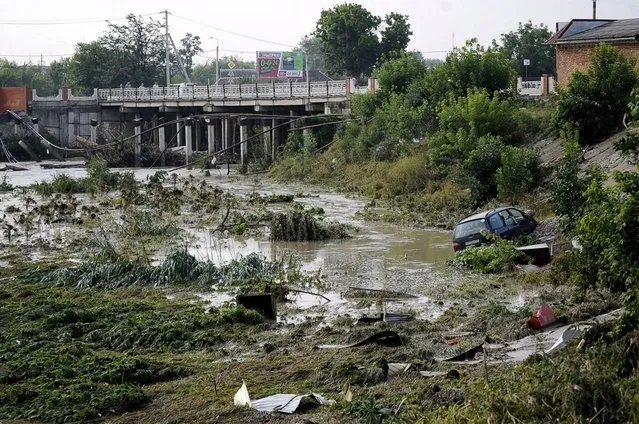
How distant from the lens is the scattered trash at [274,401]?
459 inches

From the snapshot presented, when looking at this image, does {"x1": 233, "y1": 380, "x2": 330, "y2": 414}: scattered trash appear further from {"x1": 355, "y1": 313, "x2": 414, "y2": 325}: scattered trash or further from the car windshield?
the car windshield

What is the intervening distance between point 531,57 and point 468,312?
1830 inches

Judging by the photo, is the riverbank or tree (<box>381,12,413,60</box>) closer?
the riverbank

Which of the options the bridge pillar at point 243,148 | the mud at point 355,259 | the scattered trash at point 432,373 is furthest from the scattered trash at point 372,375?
the bridge pillar at point 243,148

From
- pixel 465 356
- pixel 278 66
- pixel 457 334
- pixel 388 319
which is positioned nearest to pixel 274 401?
pixel 465 356

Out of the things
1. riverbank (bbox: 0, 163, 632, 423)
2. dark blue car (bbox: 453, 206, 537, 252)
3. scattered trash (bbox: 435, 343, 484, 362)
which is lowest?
riverbank (bbox: 0, 163, 632, 423)

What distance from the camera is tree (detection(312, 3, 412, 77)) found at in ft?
210

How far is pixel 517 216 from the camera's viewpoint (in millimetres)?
23703

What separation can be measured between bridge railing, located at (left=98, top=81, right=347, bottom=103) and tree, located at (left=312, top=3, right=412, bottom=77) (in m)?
9.27

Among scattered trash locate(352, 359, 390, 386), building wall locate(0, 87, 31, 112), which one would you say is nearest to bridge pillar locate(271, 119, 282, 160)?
building wall locate(0, 87, 31, 112)

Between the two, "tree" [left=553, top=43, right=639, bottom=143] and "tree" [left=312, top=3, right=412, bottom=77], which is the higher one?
"tree" [left=312, top=3, right=412, bottom=77]

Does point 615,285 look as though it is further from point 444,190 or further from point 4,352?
point 444,190

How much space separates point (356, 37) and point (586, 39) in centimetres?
2837

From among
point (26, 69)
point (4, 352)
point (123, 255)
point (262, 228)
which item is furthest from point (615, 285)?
point (26, 69)
